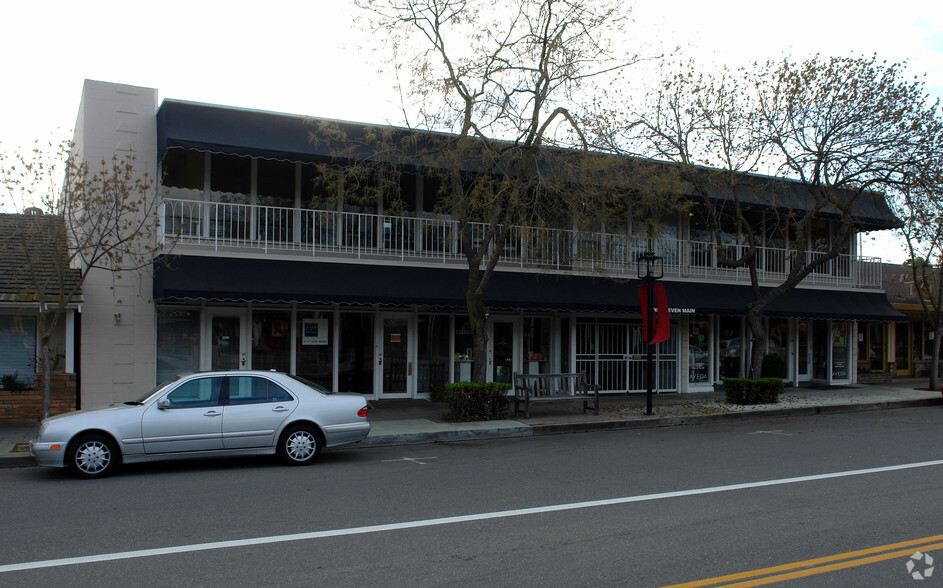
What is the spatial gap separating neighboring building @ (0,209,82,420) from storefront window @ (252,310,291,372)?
3.51 m

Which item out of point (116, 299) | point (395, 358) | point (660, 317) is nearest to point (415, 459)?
point (395, 358)

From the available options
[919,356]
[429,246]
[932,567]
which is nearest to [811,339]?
[919,356]

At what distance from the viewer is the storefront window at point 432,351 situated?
1733 cm

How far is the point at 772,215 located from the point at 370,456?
52.1 feet

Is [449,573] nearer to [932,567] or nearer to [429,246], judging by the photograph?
[932,567]

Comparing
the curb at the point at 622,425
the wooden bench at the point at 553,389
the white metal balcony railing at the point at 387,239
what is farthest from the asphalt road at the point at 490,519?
the white metal balcony railing at the point at 387,239

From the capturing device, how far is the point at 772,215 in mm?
21531

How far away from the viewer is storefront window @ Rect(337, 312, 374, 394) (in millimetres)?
16438

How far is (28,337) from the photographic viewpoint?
14133 mm

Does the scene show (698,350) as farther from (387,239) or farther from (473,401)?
(387,239)

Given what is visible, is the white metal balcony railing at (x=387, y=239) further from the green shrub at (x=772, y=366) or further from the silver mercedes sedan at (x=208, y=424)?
the silver mercedes sedan at (x=208, y=424)

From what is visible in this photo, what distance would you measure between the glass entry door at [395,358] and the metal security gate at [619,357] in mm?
4745

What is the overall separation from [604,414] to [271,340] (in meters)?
7.54

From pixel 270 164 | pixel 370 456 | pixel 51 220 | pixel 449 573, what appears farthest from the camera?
pixel 270 164
